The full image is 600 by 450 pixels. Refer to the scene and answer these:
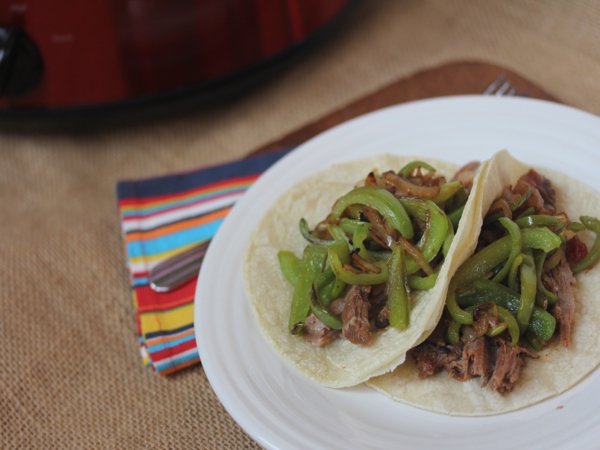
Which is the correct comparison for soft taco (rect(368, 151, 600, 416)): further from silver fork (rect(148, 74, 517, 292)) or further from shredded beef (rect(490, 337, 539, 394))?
silver fork (rect(148, 74, 517, 292))

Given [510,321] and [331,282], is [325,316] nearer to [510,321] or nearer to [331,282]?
[331,282]

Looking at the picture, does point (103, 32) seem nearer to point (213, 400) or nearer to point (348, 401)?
point (213, 400)

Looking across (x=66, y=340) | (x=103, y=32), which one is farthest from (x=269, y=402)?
(x=103, y=32)

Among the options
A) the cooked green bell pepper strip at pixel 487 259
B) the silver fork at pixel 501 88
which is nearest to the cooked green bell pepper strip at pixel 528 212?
the cooked green bell pepper strip at pixel 487 259

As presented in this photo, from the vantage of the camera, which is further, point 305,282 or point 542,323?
point 305,282

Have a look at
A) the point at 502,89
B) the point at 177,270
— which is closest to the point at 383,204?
the point at 177,270

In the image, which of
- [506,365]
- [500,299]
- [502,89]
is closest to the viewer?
Answer: [506,365]
